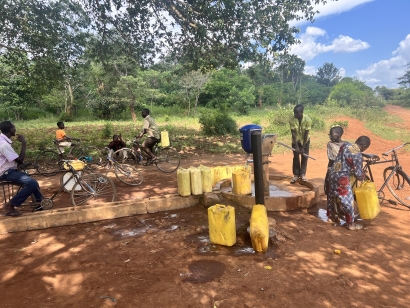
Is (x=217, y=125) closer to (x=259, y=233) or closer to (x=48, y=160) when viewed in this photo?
(x=48, y=160)

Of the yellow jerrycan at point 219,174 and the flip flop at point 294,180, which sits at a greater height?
the yellow jerrycan at point 219,174

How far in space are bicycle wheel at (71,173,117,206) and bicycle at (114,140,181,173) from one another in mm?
2016

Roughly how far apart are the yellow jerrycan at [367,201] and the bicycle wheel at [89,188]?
4502 mm

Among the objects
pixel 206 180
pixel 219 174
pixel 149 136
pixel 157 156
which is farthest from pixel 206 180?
pixel 157 156

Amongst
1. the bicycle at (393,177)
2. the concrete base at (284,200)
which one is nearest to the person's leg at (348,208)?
the bicycle at (393,177)

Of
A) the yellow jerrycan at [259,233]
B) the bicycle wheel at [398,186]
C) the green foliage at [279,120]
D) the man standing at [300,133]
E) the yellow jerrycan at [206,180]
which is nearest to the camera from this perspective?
the yellow jerrycan at [259,233]

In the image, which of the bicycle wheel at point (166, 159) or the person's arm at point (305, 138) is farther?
the bicycle wheel at point (166, 159)

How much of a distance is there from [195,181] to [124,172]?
7.52 feet

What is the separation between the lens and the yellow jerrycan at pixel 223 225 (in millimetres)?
4020

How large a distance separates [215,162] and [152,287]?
7749mm

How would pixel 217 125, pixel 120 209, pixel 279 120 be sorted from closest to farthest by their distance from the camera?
pixel 120 209 < pixel 217 125 < pixel 279 120

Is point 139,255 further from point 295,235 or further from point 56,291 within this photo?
point 295,235

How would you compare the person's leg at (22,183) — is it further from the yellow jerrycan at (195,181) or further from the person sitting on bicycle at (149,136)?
the person sitting on bicycle at (149,136)

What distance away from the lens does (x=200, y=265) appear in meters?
3.57
